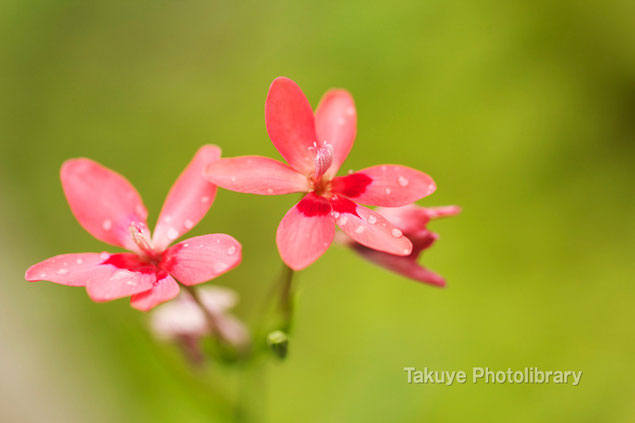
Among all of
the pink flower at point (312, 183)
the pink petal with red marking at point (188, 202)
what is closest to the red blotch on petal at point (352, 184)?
the pink flower at point (312, 183)

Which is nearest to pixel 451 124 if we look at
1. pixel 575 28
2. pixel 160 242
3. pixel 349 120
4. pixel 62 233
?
pixel 575 28

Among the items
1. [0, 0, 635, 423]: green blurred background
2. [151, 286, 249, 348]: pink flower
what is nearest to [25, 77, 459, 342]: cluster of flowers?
[151, 286, 249, 348]: pink flower

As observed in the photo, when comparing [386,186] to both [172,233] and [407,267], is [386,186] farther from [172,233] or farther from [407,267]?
[172,233]

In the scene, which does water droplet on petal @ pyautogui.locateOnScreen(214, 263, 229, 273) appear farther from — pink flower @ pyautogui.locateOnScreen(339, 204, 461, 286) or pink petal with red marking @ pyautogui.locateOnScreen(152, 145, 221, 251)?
pink flower @ pyautogui.locateOnScreen(339, 204, 461, 286)

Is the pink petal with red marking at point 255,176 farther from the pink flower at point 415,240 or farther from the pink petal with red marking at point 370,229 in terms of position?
the pink flower at point 415,240

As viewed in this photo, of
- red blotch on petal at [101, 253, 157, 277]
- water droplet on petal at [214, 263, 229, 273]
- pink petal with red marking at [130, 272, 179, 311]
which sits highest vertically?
water droplet on petal at [214, 263, 229, 273]

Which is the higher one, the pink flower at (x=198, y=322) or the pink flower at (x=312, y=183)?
the pink flower at (x=312, y=183)
